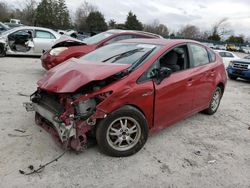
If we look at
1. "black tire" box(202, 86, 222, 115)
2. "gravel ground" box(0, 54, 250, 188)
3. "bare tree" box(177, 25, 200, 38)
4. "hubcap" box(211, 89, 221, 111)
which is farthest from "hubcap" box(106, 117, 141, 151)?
"bare tree" box(177, 25, 200, 38)

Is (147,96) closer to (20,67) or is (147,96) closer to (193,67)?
(193,67)

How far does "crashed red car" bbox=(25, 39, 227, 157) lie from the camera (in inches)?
122

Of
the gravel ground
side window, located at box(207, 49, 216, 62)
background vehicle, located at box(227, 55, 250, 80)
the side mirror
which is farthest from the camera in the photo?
background vehicle, located at box(227, 55, 250, 80)

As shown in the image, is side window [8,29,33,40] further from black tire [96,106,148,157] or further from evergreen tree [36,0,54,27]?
evergreen tree [36,0,54,27]

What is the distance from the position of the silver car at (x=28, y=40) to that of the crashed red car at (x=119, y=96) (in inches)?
300

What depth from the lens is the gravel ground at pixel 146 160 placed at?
2.86m

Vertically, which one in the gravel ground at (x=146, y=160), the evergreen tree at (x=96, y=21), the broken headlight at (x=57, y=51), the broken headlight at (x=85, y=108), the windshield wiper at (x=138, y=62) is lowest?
the gravel ground at (x=146, y=160)

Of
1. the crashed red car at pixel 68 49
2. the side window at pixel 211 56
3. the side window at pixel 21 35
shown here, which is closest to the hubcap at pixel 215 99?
the side window at pixel 211 56

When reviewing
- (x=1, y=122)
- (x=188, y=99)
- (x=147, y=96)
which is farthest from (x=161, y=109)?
(x=1, y=122)

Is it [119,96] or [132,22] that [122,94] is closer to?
[119,96]

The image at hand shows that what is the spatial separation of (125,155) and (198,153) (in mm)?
1120

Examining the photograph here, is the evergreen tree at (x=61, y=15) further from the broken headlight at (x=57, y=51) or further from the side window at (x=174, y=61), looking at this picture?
the side window at (x=174, y=61)

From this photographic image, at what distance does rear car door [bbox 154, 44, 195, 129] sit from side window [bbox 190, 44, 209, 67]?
9.3 inches

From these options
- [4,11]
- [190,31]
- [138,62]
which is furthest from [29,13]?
[138,62]
